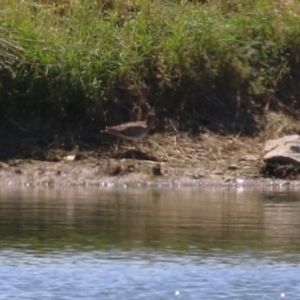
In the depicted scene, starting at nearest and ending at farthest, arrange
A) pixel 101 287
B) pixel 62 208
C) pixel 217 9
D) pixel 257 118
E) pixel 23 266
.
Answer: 1. pixel 101 287
2. pixel 23 266
3. pixel 62 208
4. pixel 257 118
5. pixel 217 9

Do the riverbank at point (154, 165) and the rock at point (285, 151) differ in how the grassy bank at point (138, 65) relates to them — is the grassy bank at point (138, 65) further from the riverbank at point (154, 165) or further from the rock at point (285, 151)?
the rock at point (285, 151)

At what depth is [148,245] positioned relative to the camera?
988 cm

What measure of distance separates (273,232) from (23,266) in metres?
2.57

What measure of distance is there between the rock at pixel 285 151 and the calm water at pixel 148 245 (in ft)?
3.70

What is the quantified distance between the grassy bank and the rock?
3.07ft

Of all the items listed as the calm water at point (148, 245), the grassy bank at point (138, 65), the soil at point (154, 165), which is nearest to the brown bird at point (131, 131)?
the soil at point (154, 165)

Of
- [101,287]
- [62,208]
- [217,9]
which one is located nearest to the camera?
[101,287]

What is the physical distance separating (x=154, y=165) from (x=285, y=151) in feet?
5.13

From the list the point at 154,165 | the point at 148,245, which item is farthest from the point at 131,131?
the point at 148,245

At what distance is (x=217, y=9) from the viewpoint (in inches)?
675

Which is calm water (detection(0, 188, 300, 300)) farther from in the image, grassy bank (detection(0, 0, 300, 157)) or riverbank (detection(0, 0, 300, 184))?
grassy bank (detection(0, 0, 300, 157))

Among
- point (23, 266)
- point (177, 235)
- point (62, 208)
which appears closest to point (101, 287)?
point (23, 266)

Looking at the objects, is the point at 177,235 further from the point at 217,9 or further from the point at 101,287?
the point at 217,9

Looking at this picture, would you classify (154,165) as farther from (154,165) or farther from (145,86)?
(145,86)
